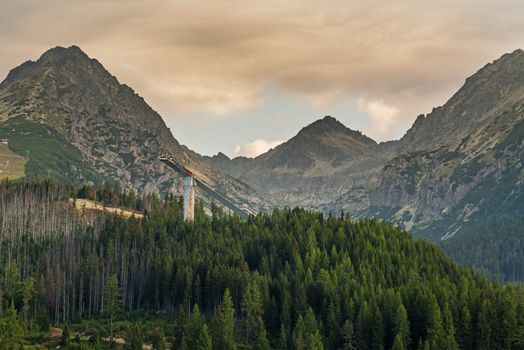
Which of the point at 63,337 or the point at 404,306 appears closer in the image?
the point at 63,337

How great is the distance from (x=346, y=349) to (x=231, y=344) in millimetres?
26936

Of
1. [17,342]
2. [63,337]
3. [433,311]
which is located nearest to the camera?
[17,342]

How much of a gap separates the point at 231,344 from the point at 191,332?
390 inches

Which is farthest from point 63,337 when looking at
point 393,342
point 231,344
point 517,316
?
point 517,316

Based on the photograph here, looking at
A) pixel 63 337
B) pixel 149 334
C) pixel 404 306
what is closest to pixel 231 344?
pixel 149 334

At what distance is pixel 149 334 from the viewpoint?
600 ft

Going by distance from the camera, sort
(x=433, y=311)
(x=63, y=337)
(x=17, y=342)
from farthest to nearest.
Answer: (x=433, y=311)
(x=63, y=337)
(x=17, y=342)

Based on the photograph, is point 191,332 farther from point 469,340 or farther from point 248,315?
point 469,340

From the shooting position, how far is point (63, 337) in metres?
176

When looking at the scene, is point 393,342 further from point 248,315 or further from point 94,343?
point 94,343

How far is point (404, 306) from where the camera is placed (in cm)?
19875

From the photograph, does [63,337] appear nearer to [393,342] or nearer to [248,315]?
[248,315]

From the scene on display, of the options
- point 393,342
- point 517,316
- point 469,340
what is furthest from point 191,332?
point 517,316

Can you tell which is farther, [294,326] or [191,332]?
[294,326]
